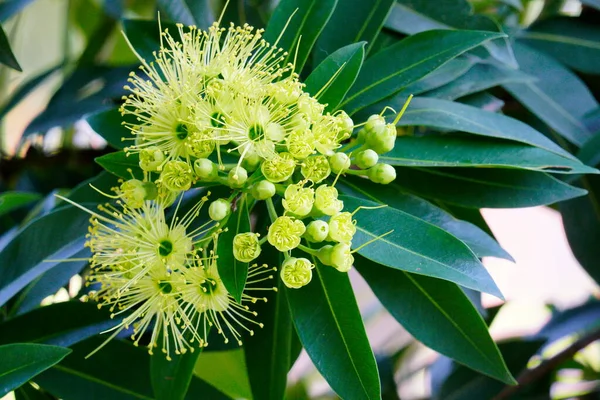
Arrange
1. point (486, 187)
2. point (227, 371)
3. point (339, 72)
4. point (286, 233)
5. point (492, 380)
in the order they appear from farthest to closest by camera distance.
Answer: point (492, 380) → point (227, 371) → point (486, 187) → point (339, 72) → point (286, 233)

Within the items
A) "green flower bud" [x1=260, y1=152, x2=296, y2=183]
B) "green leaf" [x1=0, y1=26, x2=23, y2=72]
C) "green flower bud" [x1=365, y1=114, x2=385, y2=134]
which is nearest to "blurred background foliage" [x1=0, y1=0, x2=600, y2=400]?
"green leaf" [x1=0, y1=26, x2=23, y2=72]

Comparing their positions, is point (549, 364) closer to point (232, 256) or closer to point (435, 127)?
point (435, 127)

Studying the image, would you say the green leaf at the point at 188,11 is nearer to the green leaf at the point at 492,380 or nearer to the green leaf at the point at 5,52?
the green leaf at the point at 5,52

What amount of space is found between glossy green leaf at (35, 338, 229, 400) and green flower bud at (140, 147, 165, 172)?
32 cm

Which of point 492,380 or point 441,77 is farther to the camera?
point 492,380

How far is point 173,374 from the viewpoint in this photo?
0.71 meters

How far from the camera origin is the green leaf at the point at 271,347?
745mm

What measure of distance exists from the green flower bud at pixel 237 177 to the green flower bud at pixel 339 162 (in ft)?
0.29

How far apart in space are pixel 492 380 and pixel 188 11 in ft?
2.79

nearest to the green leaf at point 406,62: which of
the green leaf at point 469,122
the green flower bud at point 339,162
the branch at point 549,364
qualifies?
the green leaf at point 469,122

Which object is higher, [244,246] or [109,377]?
[244,246]

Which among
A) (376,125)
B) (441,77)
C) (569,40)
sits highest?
(569,40)

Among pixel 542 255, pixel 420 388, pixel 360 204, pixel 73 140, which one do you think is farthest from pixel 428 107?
pixel 542 255

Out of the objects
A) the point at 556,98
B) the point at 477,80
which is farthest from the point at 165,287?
the point at 556,98
